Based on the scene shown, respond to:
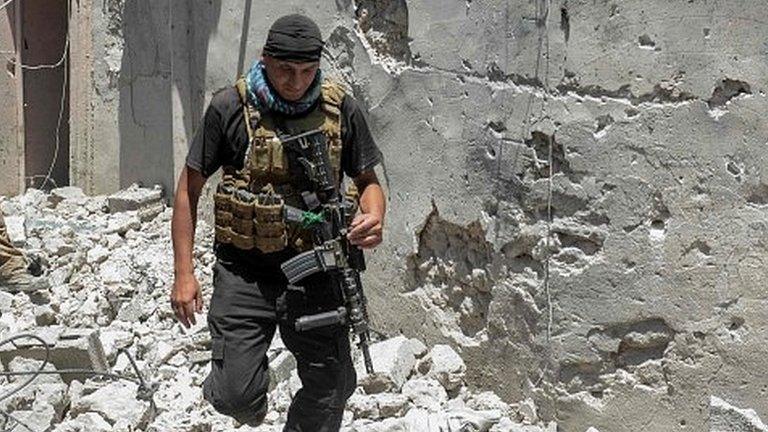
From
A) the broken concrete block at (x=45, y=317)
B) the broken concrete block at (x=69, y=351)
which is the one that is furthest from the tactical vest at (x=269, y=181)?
the broken concrete block at (x=45, y=317)

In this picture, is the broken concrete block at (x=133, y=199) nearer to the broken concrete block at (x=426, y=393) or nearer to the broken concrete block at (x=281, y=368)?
the broken concrete block at (x=281, y=368)

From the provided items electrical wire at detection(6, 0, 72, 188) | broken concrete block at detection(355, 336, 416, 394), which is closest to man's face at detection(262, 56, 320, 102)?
broken concrete block at detection(355, 336, 416, 394)

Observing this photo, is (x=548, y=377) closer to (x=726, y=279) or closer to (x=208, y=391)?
(x=726, y=279)

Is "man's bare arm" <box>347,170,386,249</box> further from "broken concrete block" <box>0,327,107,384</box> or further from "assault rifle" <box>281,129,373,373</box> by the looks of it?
"broken concrete block" <box>0,327,107,384</box>

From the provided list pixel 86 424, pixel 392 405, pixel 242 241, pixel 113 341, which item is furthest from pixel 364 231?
pixel 113 341

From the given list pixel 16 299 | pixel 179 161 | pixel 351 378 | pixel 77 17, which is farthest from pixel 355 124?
pixel 77 17

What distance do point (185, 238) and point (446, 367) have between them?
1.51m

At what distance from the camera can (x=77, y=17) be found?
321 inches

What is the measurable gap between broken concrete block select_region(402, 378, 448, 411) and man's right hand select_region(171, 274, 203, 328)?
1.20m

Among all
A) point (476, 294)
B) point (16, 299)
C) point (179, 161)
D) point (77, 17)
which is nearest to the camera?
point (476, 294)

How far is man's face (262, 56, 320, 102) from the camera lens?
3.76 meters

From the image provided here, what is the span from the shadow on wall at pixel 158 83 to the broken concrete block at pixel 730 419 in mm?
3716

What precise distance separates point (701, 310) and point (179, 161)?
393 centimetres

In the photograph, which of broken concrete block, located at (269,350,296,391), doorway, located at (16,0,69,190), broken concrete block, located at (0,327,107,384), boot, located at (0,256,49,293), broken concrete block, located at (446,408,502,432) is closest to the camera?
broken concrete block, located at (446,408,502,432)
